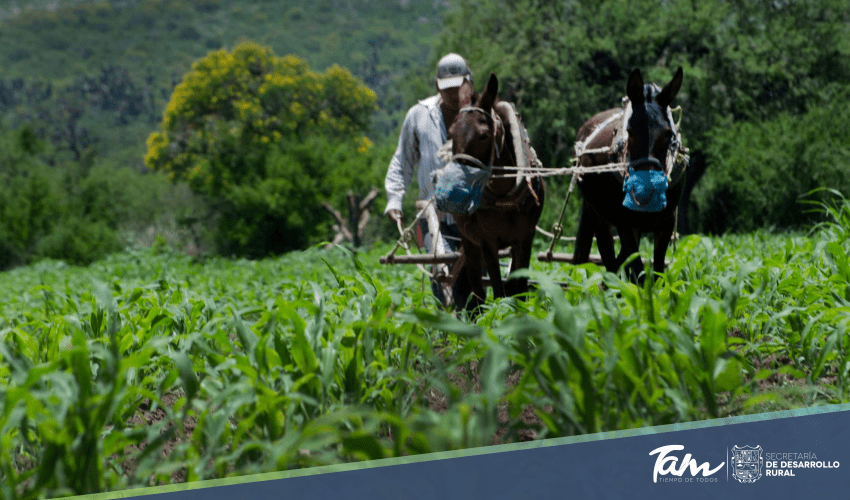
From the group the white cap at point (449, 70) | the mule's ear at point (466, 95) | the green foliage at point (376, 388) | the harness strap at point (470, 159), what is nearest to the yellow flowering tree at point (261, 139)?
the white cap at point (449, 70)

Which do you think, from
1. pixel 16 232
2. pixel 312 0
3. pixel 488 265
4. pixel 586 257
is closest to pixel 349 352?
pixel 488 265

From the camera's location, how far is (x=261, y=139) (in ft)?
108

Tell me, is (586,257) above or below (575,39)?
below

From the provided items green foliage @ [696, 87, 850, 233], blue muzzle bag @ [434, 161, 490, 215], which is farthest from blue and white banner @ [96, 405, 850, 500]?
green foliage @ [696, 87, 850, 233]

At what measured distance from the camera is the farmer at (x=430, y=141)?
510 cm

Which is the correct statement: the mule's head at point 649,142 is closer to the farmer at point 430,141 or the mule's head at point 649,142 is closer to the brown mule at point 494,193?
the brown mule at point 494,193

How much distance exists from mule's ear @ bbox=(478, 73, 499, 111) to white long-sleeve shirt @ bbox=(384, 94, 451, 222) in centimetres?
115

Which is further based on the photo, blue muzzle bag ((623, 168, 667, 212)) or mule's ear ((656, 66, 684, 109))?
mule's ear ((656, 66, 684, 109))

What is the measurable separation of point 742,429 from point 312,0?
17997cm

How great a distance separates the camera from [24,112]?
8781 cm

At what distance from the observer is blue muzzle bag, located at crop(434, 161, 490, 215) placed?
3840mm

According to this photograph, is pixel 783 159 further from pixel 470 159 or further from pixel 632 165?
pixel 470 159

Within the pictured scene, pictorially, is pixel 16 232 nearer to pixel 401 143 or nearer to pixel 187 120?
pixel 187 120

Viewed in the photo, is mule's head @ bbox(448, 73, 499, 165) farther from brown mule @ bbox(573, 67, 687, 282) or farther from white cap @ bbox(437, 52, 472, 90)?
white cap @ bbox(437, 52, 472, 90)
